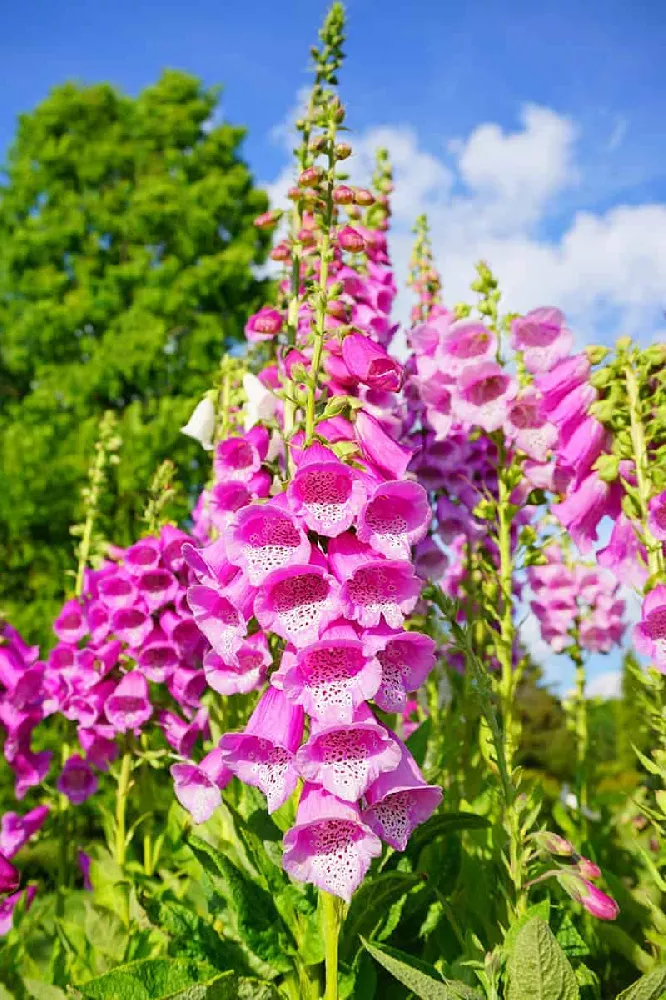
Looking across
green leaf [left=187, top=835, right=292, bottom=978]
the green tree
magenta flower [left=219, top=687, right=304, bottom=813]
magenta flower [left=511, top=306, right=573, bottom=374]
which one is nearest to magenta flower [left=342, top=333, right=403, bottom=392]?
magenta flower [left=219, top=687, right=304, bottom=813]

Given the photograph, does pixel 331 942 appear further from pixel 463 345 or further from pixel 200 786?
pixel 463 345

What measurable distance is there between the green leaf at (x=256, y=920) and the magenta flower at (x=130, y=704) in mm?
1004

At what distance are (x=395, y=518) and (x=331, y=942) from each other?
86 cm

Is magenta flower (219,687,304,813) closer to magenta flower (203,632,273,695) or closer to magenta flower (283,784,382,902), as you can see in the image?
magenta flower (283,784,382,902)

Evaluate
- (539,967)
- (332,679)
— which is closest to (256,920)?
(539,967)

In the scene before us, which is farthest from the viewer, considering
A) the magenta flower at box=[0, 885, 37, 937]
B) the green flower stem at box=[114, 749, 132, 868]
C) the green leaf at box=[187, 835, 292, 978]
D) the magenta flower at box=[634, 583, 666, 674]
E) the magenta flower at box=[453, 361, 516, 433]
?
the green flower stem at box=[114, 749, 132, 868]

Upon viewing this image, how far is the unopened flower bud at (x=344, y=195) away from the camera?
2.17 m

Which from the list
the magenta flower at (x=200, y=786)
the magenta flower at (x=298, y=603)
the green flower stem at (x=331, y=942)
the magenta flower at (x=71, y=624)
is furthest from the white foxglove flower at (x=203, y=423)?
the green flower stem at (x=331, y=942)

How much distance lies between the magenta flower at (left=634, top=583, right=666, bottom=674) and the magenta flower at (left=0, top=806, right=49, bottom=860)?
238cm

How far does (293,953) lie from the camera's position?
199cm

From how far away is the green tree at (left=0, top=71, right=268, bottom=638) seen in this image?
9.21 metres

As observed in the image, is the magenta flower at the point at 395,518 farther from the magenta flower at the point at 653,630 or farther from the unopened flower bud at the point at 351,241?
the unopened flower bud at the point at 351,241

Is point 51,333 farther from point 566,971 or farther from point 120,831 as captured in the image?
point 566,971

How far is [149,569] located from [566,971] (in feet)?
6.38
